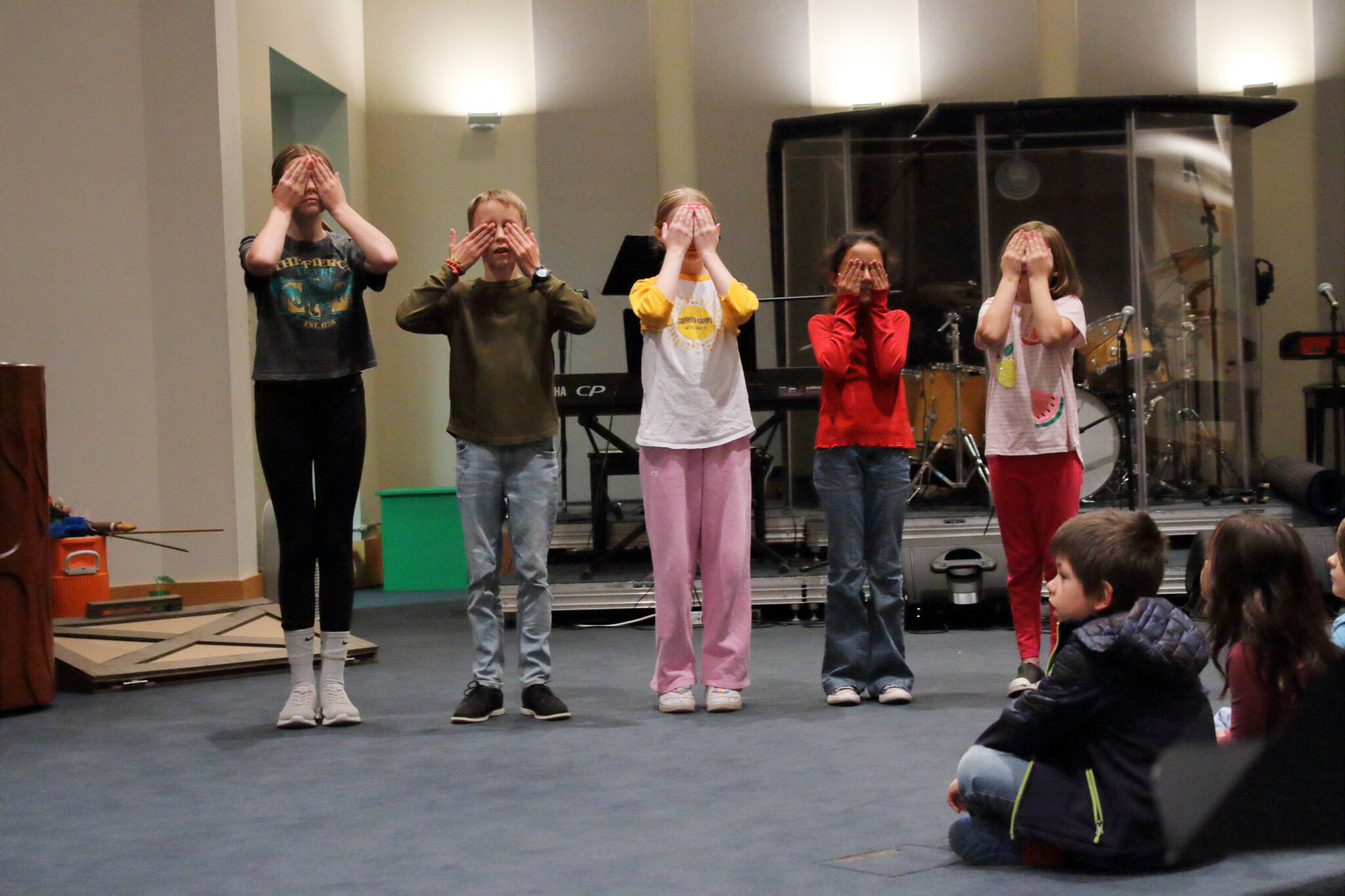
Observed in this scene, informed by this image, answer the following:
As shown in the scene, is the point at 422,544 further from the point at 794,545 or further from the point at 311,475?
the point at 311,475

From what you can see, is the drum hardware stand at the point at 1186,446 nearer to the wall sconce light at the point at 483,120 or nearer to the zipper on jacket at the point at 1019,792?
the wall sconce light at the point at 483,120

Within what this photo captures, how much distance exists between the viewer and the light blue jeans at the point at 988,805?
1964 mm

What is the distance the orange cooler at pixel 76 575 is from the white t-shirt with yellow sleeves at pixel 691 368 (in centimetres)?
276

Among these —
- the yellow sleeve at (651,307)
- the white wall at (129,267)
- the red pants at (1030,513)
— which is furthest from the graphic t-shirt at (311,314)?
the white wall at (129,267)

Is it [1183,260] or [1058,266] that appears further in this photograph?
[1183,260]

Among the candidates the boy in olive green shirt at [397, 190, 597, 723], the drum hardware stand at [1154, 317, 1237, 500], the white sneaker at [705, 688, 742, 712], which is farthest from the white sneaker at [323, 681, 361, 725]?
the drum hardware stand at [1154, 317, 1237, 500]

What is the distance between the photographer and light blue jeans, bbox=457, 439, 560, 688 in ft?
10.8

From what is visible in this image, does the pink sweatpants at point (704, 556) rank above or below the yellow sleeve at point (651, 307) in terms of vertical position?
below

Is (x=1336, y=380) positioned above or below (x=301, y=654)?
above

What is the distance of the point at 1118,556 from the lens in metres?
2.00

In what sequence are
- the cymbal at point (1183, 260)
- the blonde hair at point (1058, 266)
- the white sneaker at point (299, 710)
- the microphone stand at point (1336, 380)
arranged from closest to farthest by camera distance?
the white sneaker at point (299, 710), the blonde hair at point (1058, 266), the microphone stand at point (1336, 380), the cymbal at point (1183, 260)

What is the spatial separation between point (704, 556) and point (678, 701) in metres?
0.40

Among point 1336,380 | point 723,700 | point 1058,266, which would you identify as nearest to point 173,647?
point 723,700

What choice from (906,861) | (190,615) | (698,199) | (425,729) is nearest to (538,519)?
(425,729)
